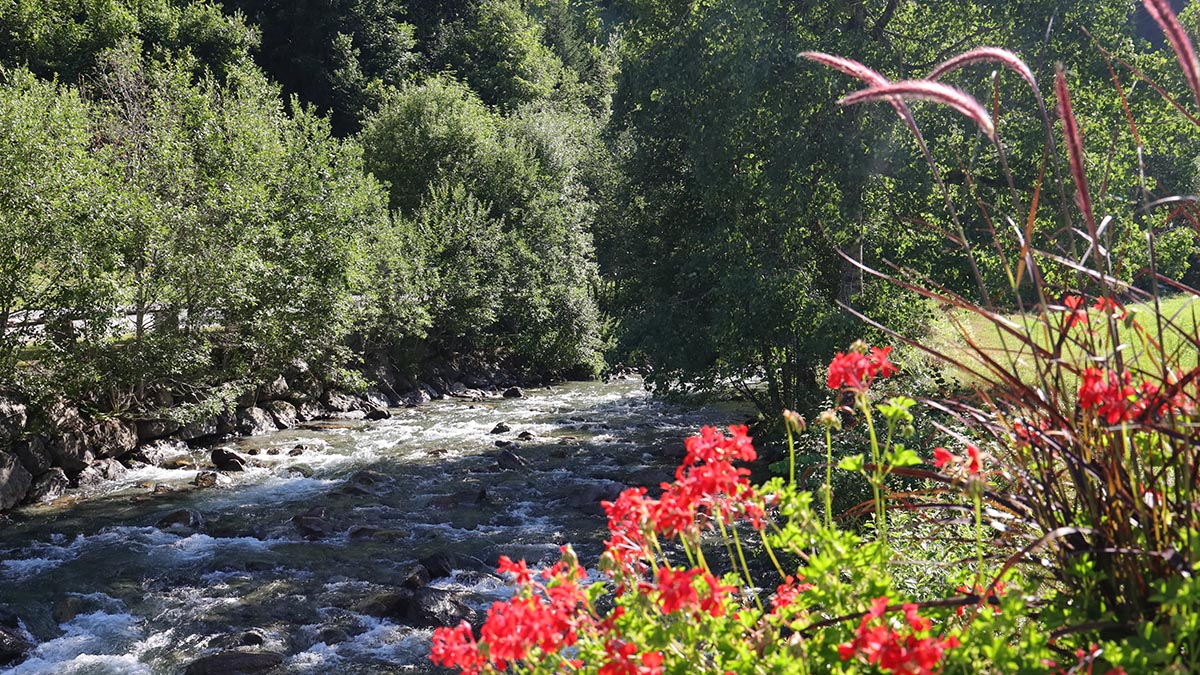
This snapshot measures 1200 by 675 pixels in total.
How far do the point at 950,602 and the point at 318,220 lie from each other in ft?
58.7

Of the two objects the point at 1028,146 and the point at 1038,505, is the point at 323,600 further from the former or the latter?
the point at 1028,146

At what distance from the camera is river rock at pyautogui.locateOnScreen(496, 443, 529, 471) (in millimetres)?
15094

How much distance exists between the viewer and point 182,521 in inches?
461

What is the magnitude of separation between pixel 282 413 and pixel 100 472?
5.37 meters

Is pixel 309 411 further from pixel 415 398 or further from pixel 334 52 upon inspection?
pixel 334 52

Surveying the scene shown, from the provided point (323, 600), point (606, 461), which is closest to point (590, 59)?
point (606, 461)

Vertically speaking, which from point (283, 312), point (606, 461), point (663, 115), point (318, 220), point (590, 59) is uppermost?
point (590, 59)

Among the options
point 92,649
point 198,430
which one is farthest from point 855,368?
point 198,430

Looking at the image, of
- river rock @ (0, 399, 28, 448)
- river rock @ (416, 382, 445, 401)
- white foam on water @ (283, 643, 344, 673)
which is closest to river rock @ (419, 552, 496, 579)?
white foam on water @ (283, 643, 344, 673)

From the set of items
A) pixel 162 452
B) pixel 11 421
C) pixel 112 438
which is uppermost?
pixel 11 421

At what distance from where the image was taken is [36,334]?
12.5 metres

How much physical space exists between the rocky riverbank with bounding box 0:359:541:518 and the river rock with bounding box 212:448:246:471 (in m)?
0.02

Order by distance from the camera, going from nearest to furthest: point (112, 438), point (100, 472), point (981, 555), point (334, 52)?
point (981, 555) → point (100, 472) → point (112, 438) → point (334, 52)

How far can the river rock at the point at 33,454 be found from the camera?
12867 mm
